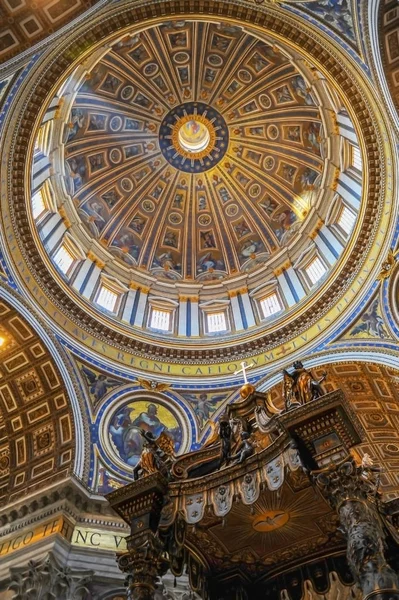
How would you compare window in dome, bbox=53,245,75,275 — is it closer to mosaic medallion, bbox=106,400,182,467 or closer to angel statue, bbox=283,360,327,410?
mosaic medallion, bbox=106,400,182,467

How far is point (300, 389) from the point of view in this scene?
9039 millimetres

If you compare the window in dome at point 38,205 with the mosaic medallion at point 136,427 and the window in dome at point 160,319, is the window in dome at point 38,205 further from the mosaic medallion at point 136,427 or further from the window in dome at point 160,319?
the mosaic medallion at point 136,427

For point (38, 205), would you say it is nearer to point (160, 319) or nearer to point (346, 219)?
point (160, 319)

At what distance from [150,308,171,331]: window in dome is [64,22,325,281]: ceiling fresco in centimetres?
215

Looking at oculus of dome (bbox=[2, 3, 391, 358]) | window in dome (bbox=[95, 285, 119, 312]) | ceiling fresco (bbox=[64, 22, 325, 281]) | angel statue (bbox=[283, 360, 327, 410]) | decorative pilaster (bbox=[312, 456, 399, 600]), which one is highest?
ceiling fresco (bbox=[64, 22, 325, 281])

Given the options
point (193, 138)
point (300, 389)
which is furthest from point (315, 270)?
point (300, 389)

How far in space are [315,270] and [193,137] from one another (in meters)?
8.67

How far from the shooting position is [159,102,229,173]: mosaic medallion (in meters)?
23.6

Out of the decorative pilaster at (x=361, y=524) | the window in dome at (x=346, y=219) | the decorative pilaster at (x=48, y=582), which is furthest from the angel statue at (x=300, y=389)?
the window in dome at (x=346, y=219)

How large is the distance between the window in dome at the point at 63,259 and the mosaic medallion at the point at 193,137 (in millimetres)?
7210

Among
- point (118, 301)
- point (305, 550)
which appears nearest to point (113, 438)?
point (118, 301)

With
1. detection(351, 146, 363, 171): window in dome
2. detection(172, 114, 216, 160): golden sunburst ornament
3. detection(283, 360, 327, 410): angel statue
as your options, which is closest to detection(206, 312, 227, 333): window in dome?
detection(351, 146, 363, 171): window in dome

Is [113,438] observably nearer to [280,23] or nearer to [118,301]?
[118,301]

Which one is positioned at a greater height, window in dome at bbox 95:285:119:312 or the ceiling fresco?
the ceiling fresco
